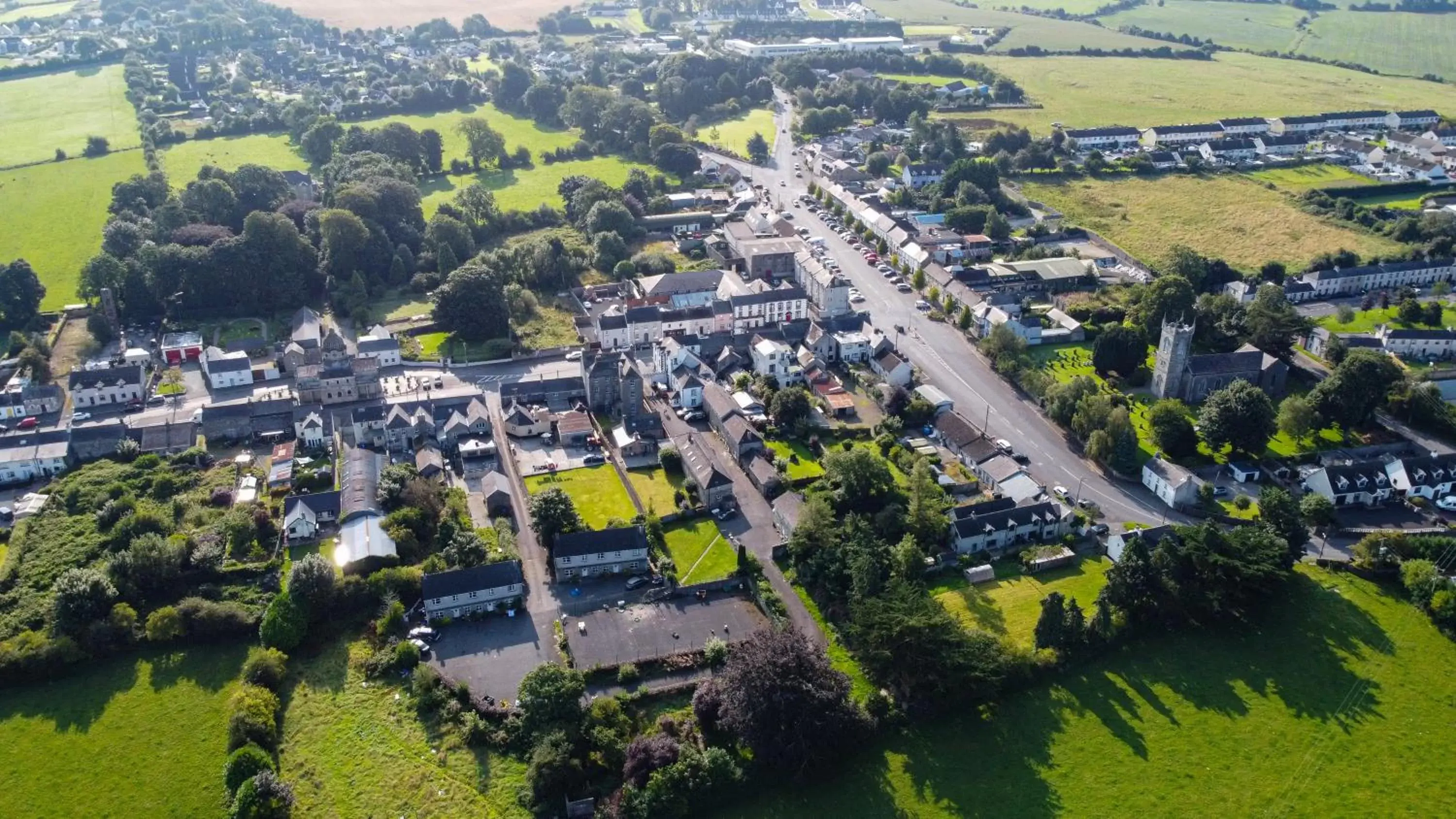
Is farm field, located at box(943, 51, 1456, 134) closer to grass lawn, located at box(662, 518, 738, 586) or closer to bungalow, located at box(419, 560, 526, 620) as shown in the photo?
grass lawn, located at box(662, 518, 738, 586)

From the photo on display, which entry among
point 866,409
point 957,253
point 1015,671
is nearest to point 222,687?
point 1015,671

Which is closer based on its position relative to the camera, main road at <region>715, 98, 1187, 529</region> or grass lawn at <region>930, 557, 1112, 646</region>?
grass lawn at <region>930, 557, 1112, 646</region>

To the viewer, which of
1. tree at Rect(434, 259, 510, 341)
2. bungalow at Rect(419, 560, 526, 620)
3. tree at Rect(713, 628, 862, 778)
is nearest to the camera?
tree at Rect(713, 628, 862, 778)

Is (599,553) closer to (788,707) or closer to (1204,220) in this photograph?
(788,707)

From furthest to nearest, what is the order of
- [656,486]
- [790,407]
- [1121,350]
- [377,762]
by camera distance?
[1121,350] < [790,407] < [656,486] < [377,762]

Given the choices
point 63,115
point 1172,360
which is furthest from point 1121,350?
point 63,115

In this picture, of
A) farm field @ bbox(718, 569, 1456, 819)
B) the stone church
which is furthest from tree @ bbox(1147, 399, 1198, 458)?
farm field @ bbox(718, 569, 1456, 819)

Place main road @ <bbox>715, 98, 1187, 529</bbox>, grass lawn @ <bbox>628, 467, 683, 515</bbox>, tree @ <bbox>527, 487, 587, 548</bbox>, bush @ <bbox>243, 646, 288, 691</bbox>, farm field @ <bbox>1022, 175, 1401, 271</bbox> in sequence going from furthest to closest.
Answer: farm field @ <bbox>1022, 175, 1401, 271</bbox>
main road @ <bbox>715, 98, 1187, 529</bbox>
grass lawn @ <bbox>628, 467, 683, 515</bbox>
tree @ <bbox>527, 487, 587, 548</bbox>
bush @ <bbox>243, 646, 288, 691</bbox>

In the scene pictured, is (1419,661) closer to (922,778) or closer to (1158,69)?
(922,778)

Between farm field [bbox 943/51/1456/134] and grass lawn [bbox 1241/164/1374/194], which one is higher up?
farm field [bbox 943/51/1456/134]
